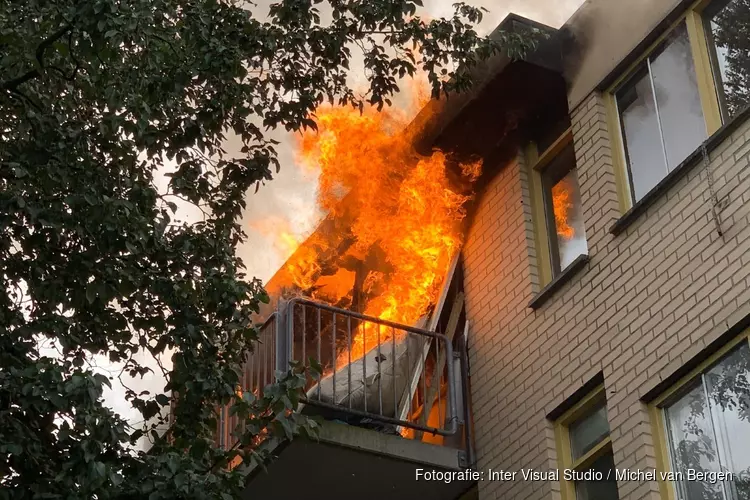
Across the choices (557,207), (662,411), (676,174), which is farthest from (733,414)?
(557,207)

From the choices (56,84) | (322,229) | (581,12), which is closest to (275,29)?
(56,84)

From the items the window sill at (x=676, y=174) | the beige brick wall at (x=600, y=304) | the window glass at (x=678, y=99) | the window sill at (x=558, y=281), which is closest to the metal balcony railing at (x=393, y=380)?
the beige brick wall at (x=600, y=304)

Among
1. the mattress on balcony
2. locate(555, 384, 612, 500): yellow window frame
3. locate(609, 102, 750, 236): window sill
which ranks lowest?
locate(555, 384, 612, 500): yellow window frame

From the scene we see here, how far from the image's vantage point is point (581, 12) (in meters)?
11.6

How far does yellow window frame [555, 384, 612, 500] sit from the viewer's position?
398 inches

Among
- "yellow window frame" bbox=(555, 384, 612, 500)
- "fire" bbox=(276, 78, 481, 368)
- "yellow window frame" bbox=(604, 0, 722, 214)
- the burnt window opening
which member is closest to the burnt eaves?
"fire" bbox=(276, 78, 481, 368)

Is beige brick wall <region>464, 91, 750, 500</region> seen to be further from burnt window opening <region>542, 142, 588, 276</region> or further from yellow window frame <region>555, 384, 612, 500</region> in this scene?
burnt window opening <region>542, 142, 588, 276</region>

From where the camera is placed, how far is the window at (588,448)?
995 cm

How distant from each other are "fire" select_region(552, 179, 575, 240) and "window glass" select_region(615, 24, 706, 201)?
88 cm

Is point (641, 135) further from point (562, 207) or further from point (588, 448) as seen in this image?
point (588, 448)

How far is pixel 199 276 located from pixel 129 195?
0.78 m

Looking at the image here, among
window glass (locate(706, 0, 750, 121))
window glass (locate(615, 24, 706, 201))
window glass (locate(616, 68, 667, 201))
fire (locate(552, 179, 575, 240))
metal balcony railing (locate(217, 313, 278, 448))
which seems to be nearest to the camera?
window glass (locate(706, 0, 750, 121))

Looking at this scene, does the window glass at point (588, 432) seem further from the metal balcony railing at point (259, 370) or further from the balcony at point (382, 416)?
the metal balcony railing at point (259, 370)

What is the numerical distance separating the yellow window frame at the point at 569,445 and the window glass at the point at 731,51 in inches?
92.5
